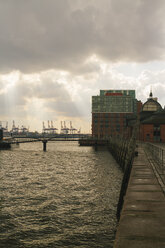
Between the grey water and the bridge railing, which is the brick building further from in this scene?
the grey water

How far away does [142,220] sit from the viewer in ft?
26.8

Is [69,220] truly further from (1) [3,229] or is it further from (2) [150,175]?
(2) [150,175]

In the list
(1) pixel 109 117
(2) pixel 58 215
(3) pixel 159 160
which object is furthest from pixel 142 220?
(1) pixel 109 117

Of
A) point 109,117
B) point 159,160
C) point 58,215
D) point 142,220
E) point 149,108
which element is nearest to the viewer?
point 142,220

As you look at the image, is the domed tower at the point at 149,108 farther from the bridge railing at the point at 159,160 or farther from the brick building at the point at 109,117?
the brick building at the point at 109,117

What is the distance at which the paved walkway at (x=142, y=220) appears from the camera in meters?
6.55

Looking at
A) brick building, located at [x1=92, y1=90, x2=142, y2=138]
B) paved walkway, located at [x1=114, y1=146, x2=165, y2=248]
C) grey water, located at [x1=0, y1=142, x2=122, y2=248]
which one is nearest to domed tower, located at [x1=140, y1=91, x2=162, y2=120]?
grey water, located at [x1=0, y1=142, x2=122, y2=248]

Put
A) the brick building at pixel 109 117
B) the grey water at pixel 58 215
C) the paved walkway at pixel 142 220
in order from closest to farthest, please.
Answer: the paved walkway at pixel 142 220 < the grey water at pixel 58 215 < the brick building at pixel 109 117

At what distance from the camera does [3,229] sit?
1457 centimetres

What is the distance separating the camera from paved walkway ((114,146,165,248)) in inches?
258

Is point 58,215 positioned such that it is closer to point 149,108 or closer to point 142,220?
point 142,220

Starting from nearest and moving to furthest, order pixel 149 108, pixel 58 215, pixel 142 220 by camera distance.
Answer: pixel 142 220
pixel 58 215
pixel 149 108

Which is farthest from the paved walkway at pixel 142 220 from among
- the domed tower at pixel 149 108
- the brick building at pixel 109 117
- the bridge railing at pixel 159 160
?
the brick building at pixel 109 117

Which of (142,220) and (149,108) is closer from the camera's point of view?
(142,220)
